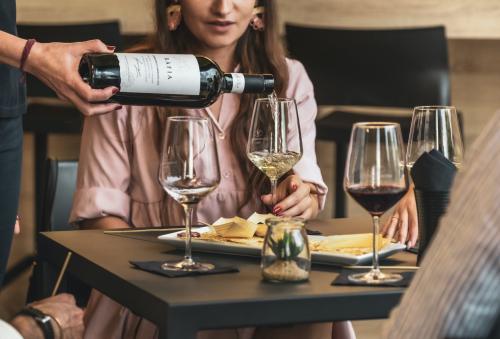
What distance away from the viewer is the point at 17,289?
11.9ft

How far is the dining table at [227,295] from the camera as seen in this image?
3.90 feet

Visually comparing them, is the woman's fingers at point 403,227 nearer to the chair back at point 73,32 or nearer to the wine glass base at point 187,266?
the wine glass base at point 187,266

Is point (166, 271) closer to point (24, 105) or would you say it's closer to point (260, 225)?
point (260, 225)

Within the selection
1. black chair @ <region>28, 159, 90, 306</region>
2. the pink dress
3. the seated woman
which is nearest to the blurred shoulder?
the seated woman

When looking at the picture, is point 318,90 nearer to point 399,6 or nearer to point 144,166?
point 399,6

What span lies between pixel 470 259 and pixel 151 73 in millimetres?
785

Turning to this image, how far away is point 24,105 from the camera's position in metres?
2.05

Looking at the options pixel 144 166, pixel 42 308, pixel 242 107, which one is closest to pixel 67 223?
pixel 144 166

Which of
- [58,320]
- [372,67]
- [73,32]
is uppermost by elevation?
[73,32]

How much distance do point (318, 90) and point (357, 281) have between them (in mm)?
2158

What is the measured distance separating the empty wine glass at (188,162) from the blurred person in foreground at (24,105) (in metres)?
0.18

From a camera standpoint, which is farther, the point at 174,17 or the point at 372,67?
the point at 372,67

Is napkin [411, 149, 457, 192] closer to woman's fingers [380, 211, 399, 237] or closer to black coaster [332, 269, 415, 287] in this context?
black coaster [332, 269, 415, 287]

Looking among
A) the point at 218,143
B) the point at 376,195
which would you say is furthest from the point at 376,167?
the point at 218,143
